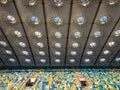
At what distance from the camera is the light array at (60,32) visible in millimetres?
8070

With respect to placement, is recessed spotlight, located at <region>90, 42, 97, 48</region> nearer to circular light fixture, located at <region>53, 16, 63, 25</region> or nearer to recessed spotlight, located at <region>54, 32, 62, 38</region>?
recessed spotlight, located at <region>54, 32, 62, 38</region>

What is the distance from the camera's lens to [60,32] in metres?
9.65

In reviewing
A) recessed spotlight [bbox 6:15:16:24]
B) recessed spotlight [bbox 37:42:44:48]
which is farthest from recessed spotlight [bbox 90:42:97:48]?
recessed spotlight [bbox 6:15:16:24]

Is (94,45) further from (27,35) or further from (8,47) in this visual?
(8,47)

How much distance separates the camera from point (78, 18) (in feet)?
28.5

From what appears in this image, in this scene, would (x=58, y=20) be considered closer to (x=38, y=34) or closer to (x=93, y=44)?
(x=38, y=34)

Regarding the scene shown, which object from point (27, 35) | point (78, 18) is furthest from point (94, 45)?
point (27, 35)

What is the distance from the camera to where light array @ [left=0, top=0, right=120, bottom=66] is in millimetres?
8070

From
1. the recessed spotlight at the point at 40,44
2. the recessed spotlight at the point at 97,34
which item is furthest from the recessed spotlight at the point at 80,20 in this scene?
the recessed spotlight at the point at 40,44

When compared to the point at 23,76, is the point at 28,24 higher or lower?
higher

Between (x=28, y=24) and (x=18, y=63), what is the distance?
4.57 m

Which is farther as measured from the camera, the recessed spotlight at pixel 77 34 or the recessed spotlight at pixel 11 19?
the recessed spotlight at pixel 77 34

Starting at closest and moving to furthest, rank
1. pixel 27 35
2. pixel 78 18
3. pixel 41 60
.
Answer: pixel 78 18
pixel 27 35
pixel 41 60

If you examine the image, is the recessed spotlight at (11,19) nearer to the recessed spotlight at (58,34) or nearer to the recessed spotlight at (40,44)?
the recessed spotlight at (40,44)
